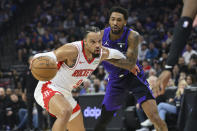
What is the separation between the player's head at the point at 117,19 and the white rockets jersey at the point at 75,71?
0.78 metres

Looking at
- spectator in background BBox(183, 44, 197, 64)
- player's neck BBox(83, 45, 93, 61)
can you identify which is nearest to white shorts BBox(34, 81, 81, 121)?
player's neck BBox(83, 45, 93, 61)

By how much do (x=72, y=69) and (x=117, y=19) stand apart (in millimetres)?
1230

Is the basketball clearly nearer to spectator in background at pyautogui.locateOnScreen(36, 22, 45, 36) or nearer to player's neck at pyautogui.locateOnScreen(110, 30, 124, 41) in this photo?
player's neck at pyautogui.locateOnScreen(110, 30, 124, 41)

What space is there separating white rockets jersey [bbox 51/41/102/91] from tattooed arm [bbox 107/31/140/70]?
312 mm

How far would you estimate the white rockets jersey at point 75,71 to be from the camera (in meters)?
4.97

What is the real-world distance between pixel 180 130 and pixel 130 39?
324cm

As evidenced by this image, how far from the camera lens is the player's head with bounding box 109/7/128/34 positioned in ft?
18.4

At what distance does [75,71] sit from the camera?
4.99 meters

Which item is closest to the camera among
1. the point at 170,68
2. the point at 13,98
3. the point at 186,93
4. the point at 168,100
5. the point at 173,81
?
the point at 170,68

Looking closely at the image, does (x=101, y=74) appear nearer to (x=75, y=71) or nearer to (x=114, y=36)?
(x=114, y=36)

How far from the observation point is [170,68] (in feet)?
9.23

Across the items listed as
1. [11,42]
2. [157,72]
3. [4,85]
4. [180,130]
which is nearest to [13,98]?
[4,85]

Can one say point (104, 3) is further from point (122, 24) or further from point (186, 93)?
point (122, 24)

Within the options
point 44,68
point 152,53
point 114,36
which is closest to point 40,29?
point 152,53
